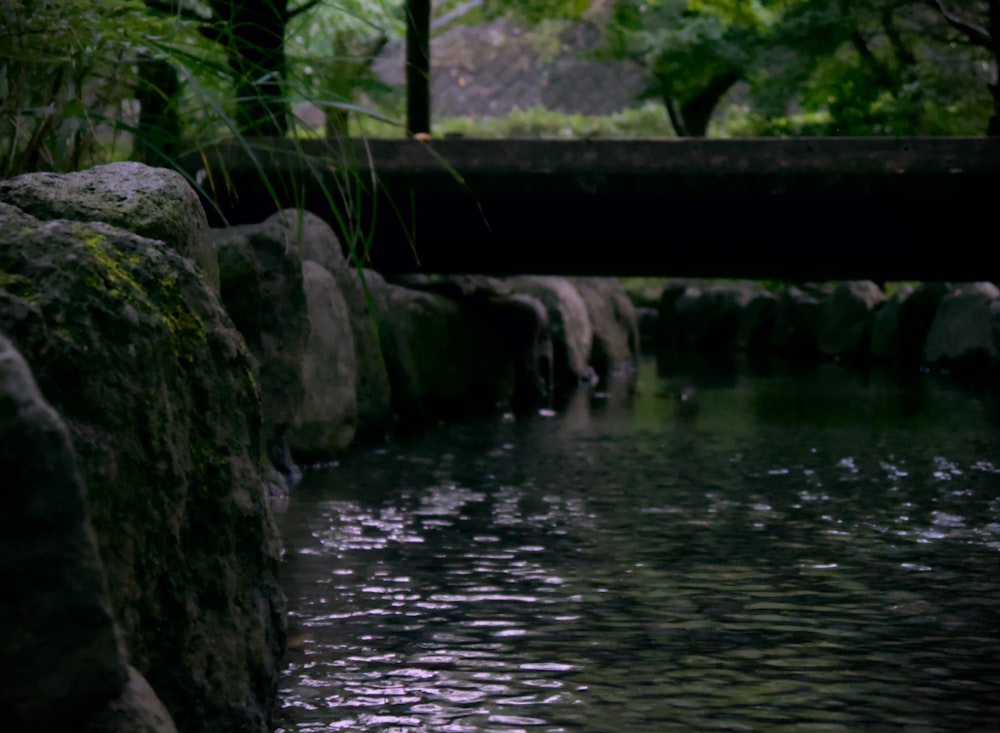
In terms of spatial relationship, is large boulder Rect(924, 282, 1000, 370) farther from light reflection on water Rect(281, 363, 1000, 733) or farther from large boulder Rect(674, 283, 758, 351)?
light reflection on water Rect(281, 363, 1000, 733)

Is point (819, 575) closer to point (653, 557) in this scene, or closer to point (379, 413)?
point (653, 557)

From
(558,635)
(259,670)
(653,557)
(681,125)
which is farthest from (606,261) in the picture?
(681,125)

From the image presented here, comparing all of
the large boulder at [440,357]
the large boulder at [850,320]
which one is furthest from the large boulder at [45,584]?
the large boulder at [850,320]

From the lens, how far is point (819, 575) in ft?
17.4

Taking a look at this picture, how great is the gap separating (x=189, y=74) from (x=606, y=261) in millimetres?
10193

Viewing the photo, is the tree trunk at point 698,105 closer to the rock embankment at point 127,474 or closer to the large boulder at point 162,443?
the rock embankment at point 127,474

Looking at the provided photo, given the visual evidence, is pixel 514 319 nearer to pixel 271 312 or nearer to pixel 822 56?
pixel 271 312

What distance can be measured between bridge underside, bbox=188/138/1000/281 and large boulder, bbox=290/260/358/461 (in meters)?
0.65

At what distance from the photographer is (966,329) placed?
1859 cm

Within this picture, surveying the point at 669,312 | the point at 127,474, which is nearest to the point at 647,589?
the point at 127,474

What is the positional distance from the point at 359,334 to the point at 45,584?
7854 millimetres

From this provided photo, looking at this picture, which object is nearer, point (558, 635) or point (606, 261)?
point (558, 635)

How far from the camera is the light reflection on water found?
3623mm

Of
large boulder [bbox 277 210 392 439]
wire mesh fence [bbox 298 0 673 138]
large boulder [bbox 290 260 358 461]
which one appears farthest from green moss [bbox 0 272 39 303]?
wire mesh fence [bbox 298 0 673 138]
